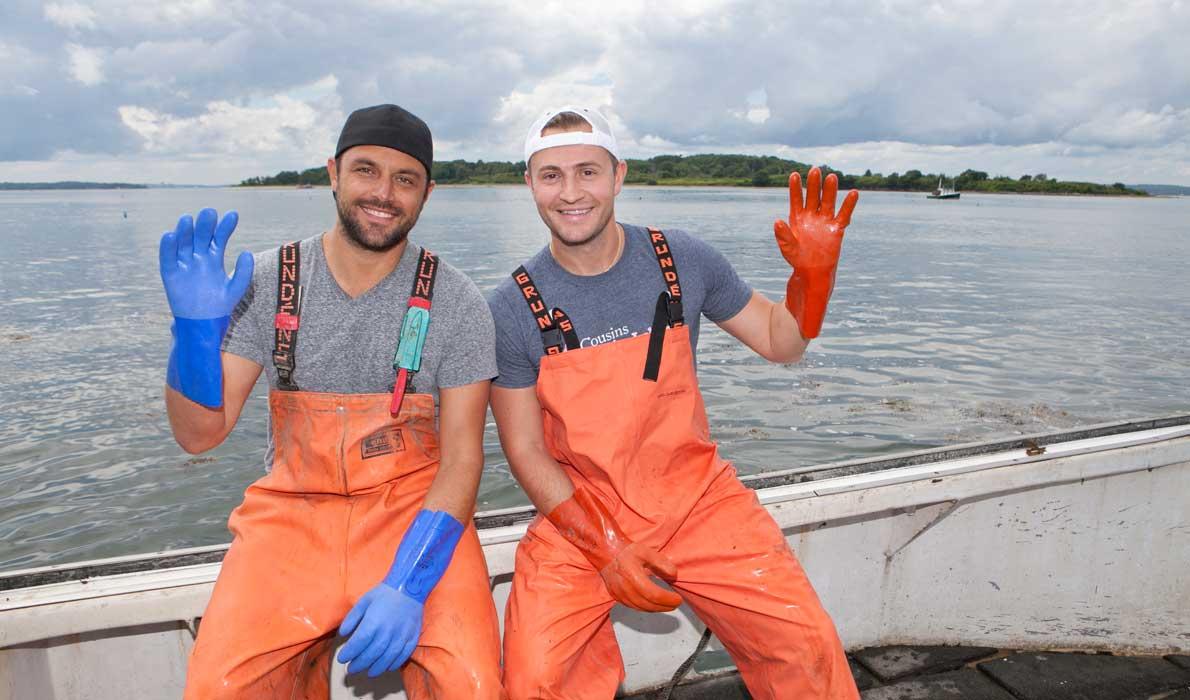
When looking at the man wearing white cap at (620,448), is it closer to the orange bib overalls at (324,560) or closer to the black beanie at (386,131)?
the orange bib overalls at (324,560)

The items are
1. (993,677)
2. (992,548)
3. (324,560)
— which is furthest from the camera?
(992,548)

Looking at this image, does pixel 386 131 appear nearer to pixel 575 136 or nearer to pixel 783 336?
pixel 575 136

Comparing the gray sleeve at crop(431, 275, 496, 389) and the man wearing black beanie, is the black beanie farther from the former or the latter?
the gray sleeve at crop(431, 275, 496, 389)

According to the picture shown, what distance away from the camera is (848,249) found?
2744cm

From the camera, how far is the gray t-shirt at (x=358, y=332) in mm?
2445

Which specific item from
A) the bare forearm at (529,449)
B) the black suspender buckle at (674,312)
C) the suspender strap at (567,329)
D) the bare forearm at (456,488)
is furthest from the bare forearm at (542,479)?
the black suspender buckle at (674,312)

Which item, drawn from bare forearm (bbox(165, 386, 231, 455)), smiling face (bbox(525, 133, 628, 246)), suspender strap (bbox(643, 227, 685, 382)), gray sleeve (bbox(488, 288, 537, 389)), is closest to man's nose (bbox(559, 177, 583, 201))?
smiling face (bbox(525, 133, 628, 246))

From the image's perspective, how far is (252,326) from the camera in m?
2.45

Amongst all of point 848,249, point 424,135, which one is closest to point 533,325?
point 424,135

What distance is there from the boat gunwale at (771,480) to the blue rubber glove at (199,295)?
0.64 metres

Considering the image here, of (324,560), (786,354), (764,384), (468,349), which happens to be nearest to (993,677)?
(786,354)

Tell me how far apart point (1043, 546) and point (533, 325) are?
7.50ft

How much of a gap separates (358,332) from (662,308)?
993mm

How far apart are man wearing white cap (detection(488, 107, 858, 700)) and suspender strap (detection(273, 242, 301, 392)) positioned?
0.63 meters
